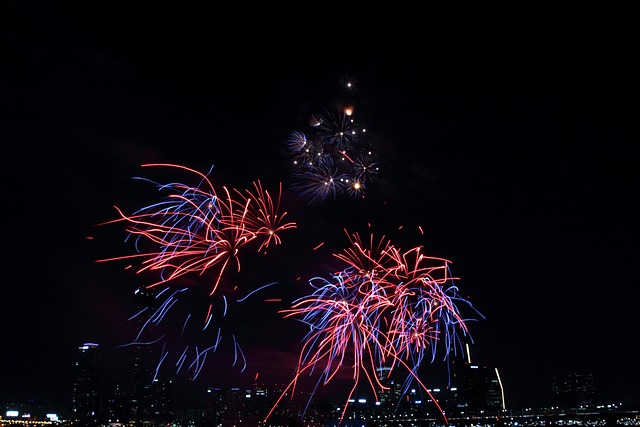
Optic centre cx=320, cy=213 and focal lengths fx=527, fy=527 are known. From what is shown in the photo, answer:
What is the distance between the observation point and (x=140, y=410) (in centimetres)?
15075

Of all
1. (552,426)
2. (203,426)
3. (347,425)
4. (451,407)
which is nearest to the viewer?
(347,425)

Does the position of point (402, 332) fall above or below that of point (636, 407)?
above

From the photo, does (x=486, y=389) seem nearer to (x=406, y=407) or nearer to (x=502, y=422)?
(x=406, y=407)

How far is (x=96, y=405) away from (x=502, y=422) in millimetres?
151593

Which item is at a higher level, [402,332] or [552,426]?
[402,332]

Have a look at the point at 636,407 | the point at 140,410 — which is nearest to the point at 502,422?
the point at 636,407

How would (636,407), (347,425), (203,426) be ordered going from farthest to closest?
(203,426)
(636,407)
(347,425)

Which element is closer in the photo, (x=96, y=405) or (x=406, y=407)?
(x=406, y=407)

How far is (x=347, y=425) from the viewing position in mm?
24312

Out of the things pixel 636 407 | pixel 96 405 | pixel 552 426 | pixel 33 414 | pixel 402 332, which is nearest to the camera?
pixel 402 332

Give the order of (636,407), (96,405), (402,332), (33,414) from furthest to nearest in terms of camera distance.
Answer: (96,405), (33,414), (636,407), (402,332)

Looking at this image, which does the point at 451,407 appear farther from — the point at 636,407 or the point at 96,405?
the point at 96,405

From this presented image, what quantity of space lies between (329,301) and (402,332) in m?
2.93

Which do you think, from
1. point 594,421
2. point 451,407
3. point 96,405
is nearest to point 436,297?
point 594,421
